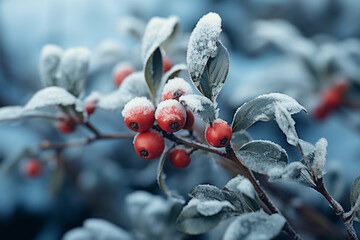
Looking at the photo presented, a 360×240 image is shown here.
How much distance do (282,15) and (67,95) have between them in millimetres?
2579

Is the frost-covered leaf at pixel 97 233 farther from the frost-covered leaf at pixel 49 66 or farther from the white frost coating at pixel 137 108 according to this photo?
the white frost coating at pixel 137 108

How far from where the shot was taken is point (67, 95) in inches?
37.8

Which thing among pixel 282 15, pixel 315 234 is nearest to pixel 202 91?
pixel 315 234

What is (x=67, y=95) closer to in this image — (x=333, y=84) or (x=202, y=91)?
(x=202, y=91)

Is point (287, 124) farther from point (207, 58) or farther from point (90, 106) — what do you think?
point (90, 106)

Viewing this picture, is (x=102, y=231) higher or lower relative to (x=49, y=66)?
lower

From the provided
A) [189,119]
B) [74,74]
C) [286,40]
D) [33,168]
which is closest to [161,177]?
[189,119]

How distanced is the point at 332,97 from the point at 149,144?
4.86ft

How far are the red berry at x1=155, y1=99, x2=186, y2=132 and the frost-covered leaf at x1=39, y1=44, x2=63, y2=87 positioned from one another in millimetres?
575

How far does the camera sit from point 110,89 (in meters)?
2.21

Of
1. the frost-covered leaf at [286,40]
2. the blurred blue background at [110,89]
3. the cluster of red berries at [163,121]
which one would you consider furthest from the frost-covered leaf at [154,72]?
the frost-covered leaf at [286,40]

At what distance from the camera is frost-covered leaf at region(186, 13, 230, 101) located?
73 cm

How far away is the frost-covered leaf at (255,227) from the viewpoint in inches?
24.6

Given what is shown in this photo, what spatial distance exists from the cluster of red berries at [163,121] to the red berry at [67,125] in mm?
489
